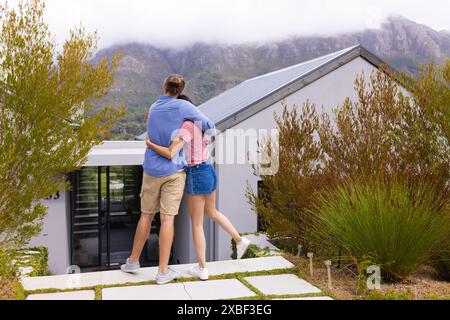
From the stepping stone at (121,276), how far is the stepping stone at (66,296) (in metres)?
0.14

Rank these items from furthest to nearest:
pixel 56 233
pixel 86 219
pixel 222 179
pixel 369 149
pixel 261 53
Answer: pixel 261 53 < pixel 86 219 < pixel 56 233 < pixel 222 179 < pixel 369 149

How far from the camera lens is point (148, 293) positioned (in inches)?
153

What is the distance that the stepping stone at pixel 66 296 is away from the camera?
3787mm

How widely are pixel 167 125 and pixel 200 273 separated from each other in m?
1.47

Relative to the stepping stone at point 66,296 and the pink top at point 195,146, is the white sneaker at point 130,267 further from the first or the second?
the pink top at point 195,146

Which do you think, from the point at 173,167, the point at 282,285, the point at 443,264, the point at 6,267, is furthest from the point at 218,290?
the point at 443,264

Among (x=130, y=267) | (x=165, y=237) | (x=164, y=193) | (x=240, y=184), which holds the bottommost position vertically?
(x=130, y=267)

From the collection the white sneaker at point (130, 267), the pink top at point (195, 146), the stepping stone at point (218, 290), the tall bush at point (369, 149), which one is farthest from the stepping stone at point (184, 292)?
the tall bush at point (369, 149)

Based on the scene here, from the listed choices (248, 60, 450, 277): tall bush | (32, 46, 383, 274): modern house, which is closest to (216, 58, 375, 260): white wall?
(32, 46, 383, 274): modern house

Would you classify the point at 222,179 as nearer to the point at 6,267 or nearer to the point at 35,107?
the point at 35,107

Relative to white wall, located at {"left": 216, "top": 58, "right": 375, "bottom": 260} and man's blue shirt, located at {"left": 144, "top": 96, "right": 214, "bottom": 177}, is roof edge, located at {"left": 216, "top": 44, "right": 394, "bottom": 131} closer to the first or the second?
white wall, located at {"left": 216, "top": 58, "right": 375, "bottom": 260}

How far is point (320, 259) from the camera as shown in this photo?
506 cm

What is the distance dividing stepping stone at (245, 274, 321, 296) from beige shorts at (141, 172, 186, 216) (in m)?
1.05
